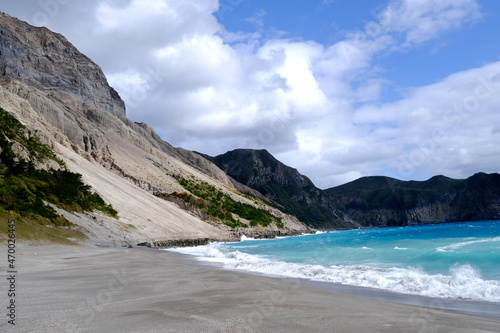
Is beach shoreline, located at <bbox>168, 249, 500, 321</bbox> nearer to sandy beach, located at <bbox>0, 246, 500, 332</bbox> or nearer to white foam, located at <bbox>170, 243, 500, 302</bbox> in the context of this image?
white foam, located at <bbox>170, 243, 500, 302</bbox>

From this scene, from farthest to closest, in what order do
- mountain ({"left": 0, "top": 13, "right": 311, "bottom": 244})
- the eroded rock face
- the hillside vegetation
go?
the eroded rock face → mountain ({"left": 0, "top": 13, "right": 311, "bottom": 244}) → the hillside vegetation

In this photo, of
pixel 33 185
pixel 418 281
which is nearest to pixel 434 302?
pixel 418 281

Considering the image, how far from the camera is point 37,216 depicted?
26969 millimetres

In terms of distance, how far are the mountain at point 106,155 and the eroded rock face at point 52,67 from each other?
26 centimetres

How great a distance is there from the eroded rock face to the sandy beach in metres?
91.2

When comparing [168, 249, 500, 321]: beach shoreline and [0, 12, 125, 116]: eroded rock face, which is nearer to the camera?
[168, 249, 500, 321]: beach shoreline

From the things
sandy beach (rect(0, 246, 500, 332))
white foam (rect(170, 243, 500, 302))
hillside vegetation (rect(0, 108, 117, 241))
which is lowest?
white foam (rect(170, 243, 500, 302))

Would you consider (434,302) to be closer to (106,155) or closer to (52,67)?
(106,155)

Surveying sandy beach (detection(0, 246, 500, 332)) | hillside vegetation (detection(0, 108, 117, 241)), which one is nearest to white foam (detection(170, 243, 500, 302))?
sandy beach (detection(0, 246, 500, 332))

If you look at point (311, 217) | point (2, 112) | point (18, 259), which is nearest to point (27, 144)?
point (2, 112)

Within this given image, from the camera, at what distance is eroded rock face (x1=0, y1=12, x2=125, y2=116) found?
3487 inches

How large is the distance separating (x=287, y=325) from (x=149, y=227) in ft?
139

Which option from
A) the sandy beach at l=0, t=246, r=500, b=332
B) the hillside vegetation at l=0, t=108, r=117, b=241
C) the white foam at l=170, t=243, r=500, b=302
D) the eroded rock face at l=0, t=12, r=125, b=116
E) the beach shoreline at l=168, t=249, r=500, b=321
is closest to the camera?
the sandy beach at l=0, t=246, r=500, b=332

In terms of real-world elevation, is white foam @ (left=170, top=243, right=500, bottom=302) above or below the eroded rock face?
below
